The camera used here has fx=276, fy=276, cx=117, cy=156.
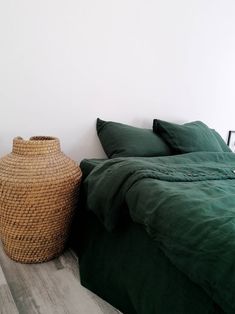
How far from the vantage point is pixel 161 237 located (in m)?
0.95

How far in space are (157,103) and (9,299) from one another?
1.70 meters

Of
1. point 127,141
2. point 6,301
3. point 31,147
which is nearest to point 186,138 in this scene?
point 127,141

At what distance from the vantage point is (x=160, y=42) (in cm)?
218

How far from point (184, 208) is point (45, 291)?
32.6 inches

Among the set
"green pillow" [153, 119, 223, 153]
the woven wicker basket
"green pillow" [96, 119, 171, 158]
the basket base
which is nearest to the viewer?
the woven wicker basket

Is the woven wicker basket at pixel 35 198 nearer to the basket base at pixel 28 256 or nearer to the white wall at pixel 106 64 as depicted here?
the basket base at pixel 28 256

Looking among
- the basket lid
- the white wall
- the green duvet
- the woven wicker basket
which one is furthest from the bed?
the white wall

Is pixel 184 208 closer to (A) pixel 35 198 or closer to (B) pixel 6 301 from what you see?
(A) pixel 35 198

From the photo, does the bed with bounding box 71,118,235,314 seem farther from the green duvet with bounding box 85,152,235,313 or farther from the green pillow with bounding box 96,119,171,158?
the green pillow with bounding box 96,119,171,158

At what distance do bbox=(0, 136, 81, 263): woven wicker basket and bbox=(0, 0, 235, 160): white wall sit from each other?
42cm

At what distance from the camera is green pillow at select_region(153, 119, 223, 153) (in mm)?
1999

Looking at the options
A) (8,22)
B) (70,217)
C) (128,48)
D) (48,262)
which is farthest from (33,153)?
(128,48)

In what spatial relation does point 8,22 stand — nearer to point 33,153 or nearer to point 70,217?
point 33,153

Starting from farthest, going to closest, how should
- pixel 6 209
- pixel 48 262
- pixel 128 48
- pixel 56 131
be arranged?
pixel 128 48
pixel 56 131
pixel 48 262
pixel 6 209
